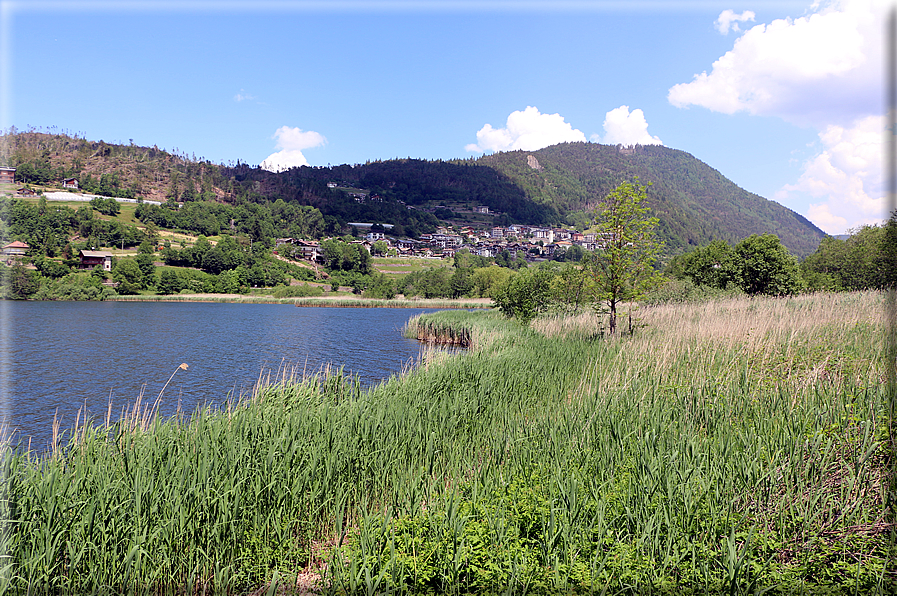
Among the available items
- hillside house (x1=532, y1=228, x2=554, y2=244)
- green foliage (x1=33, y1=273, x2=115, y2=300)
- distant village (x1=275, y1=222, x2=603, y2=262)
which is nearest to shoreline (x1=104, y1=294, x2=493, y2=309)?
green foliage (x1=33, y1=273, x2=115, y2=300)

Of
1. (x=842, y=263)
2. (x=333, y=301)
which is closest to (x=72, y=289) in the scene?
(x=333, y=301)

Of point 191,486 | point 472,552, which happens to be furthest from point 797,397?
point 191,486

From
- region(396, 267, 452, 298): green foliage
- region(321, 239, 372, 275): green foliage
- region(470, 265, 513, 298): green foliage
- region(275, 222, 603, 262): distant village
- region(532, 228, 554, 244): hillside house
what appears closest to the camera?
region(470, 265, 513, 298): green foliage

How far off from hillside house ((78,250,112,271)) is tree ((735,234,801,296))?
8734cm

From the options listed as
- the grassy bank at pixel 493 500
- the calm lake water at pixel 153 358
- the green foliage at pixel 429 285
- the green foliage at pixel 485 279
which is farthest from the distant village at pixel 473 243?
the grassy bank at pixel 493 500

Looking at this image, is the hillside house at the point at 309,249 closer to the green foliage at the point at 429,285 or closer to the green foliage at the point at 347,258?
the green foliage at the point at 347,258

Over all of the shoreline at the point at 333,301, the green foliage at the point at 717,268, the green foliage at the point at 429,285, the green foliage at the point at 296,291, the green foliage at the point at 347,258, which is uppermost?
the green foliage at the point at 347,258

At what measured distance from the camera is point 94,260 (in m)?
77.2

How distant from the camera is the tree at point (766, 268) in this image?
2920 cm

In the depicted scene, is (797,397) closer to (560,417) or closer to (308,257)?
(560,417)

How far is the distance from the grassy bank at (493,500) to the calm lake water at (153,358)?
2.83 metres

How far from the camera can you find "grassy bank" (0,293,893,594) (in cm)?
315

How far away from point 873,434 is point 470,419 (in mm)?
4284

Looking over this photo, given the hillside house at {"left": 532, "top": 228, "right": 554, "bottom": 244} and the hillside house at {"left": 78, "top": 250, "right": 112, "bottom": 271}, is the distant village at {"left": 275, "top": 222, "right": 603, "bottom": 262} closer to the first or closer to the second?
the hillside house at {"left": 532, "top": 228, "right": 554, "bottom": 244}
